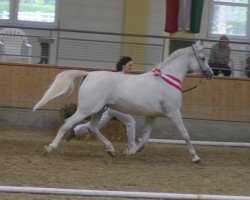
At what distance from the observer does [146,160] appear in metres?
12.1

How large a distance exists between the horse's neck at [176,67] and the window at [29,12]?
7351 mm

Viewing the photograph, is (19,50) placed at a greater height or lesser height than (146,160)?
greater

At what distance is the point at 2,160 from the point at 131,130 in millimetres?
2270

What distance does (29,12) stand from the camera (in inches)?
746

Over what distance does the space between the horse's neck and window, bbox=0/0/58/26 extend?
7.35 m

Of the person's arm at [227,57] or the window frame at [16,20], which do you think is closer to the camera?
the person's arm at [227,57]

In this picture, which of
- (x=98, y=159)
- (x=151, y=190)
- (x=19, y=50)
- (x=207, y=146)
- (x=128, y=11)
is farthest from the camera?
(x=128, y=11)

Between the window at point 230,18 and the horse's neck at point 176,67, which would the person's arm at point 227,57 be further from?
the horse's neck at point 176,67

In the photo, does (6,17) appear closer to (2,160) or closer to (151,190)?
(2,160)

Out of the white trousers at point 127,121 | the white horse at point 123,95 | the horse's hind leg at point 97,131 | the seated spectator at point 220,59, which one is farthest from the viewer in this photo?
the seated spectator at point 220,59

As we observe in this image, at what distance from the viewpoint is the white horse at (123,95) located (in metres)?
11.6

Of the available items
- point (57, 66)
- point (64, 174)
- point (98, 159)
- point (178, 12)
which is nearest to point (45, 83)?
point (57, 66)

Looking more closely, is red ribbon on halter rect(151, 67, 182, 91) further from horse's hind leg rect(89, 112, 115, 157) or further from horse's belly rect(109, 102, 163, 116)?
horse's hind leg rect(89, 112, 115, 157)

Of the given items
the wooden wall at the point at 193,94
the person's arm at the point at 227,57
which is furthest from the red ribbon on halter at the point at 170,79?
the person's arm at the point at 227,57
